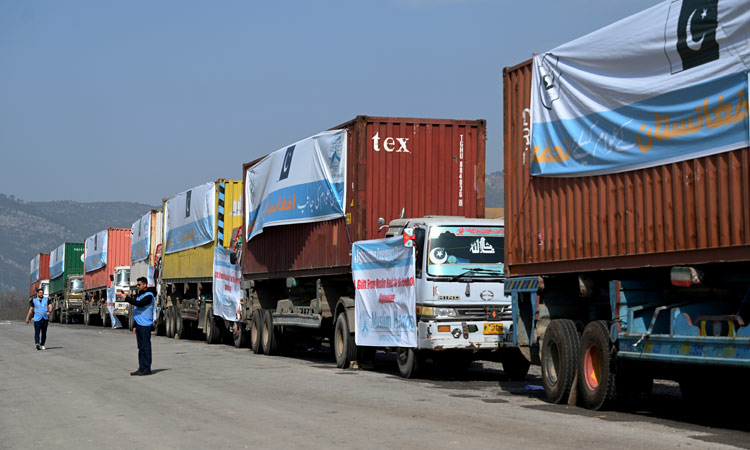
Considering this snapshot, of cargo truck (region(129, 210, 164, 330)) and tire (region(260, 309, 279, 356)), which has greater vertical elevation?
cargo truck (region(129, 210, 164, 330))

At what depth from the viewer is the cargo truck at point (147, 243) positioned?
3666cm

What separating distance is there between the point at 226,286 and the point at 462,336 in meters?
12.6

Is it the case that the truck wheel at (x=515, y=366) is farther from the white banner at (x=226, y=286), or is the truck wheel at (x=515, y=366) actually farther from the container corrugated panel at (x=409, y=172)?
the white banner at (x=226, y=286)

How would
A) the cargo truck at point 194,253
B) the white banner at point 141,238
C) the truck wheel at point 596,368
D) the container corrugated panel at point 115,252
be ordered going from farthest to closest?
the container corrugated panel at point 115,252 < the white banner at point 141,238 < the cargo truck at point 194,253 < the truck wheel at point 596,368

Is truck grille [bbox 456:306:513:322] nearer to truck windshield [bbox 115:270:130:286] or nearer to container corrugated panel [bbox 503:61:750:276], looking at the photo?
container corrugated panel [bbox 503:61:750:276]

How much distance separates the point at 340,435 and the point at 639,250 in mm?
3745

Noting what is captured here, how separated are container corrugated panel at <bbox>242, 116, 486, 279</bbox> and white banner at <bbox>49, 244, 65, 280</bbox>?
150 feet

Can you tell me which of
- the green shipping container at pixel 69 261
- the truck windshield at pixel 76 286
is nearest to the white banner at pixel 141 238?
the truck windshield at pixel 76 286

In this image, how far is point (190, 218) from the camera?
2970cm

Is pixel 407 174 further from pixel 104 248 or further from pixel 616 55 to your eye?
pixel 104 248

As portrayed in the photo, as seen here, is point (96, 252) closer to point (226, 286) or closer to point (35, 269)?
point (226, 286)

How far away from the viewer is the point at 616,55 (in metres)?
10.6

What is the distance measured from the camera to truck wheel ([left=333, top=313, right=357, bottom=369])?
17906mm

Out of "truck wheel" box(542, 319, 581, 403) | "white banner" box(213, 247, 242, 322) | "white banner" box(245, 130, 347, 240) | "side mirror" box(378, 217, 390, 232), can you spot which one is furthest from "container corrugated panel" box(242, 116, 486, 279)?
"white banner" box(213, 247, 242, 322)
